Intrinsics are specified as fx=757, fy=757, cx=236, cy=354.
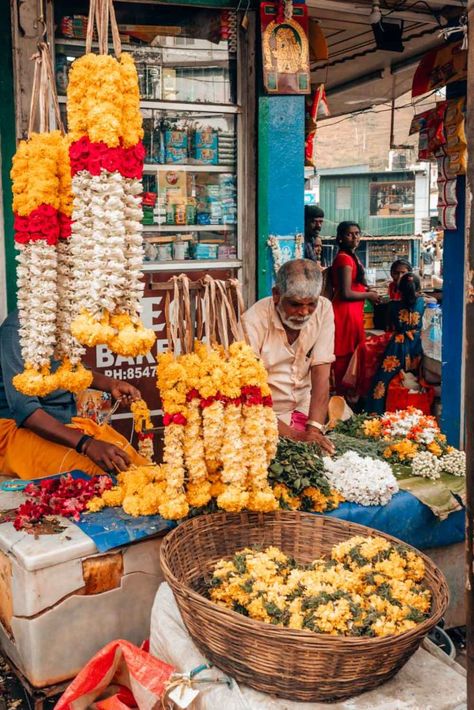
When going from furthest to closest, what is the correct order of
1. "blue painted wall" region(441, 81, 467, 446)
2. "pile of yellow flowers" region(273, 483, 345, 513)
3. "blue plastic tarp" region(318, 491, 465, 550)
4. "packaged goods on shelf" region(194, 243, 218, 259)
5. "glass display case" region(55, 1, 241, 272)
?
"blue painted wall" region(441, 81, 467, 446) < "packaged goods on shelf" region(194, 243, 218, 259) < "glass display case" region(55, 1, 241, 272) < "blue plastic tarp" region(318, 491, 465, 550) < "pile of yellow flowers" region(273, 483, 345, 513)

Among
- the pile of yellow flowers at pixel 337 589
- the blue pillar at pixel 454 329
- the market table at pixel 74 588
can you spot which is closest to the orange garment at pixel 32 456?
the market table at pixel 74 588

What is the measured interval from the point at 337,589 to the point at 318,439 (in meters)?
1.55

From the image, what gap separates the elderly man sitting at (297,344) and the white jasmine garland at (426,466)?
0.49m

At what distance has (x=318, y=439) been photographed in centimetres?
417

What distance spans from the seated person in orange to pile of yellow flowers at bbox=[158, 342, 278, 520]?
0.77 m

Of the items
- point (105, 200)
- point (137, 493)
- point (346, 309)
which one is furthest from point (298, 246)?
point (105, 200)

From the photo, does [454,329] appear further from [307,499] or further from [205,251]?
[307,499]

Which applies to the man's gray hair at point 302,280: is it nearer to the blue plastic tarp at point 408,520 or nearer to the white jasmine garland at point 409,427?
the white jasmine garland at point 409,427

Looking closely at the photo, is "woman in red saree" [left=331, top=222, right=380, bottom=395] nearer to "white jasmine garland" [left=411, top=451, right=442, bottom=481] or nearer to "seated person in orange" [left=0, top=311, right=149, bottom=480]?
"white jasmine garland" [left=411, top=451, right=442, bottom=481]

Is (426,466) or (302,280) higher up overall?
(302,280)

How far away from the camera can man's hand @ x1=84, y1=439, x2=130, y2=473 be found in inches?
147

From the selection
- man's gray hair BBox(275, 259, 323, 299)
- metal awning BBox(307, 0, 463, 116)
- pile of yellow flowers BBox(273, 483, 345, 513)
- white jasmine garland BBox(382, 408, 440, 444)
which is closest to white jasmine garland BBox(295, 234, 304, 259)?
man's gray hair BBox(275, 259, 323, 299)

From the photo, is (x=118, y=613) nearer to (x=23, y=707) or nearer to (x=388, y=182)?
(x=23, y=707)

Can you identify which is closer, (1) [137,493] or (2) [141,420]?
(1) [137,493]
